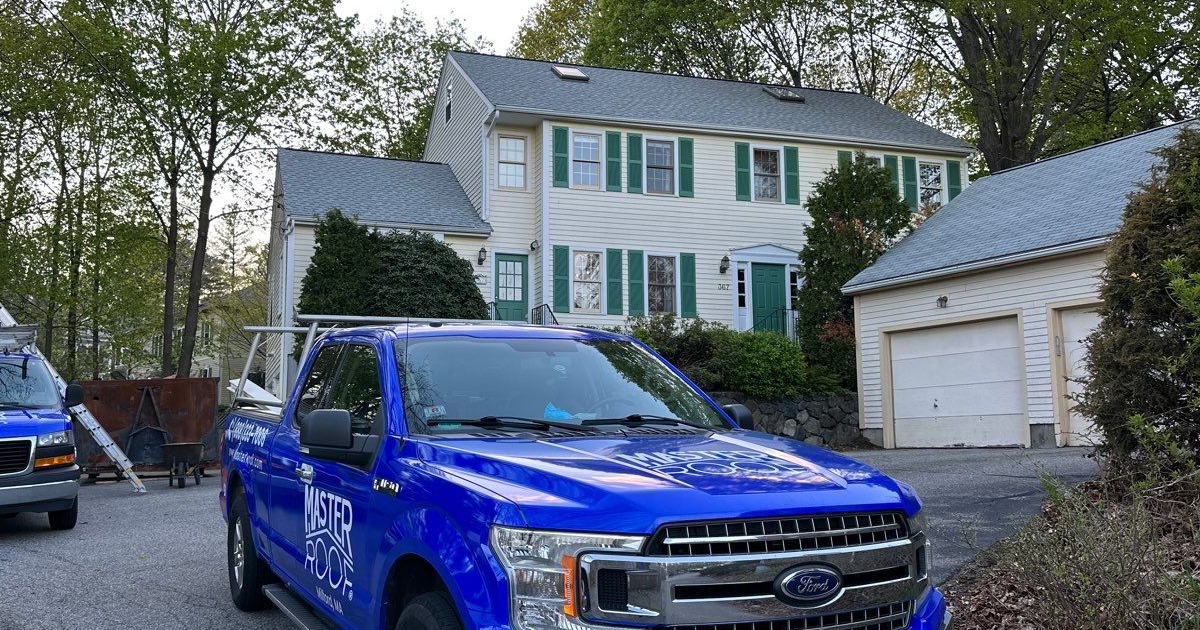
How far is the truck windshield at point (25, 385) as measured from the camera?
10.9 metres

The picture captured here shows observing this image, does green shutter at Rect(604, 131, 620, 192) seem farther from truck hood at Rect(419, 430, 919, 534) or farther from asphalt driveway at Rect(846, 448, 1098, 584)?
truck hood at Rect(419, 430, 919, 534)

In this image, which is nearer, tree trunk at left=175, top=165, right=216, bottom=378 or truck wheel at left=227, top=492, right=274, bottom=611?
truck wheel at left=227, top=492, right=274, bottom=611

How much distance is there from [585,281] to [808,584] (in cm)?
2080


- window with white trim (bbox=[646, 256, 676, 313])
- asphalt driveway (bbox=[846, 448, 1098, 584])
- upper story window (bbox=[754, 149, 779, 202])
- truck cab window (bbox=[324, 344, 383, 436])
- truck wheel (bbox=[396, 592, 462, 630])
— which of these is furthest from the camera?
upper story window (bbox=[754, 149, 779, 202])

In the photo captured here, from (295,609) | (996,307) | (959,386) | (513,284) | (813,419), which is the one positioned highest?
(513,284)

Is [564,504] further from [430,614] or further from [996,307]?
[996,307]

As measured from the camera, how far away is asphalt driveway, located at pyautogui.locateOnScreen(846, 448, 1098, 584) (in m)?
7.11

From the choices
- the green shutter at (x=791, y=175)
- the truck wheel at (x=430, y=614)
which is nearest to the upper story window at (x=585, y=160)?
the green shutter at (x=791, y=175)

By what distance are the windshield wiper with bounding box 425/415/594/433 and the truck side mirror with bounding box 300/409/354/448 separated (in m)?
0.33

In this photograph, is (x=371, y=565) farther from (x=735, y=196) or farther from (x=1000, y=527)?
(x=735, y=196)

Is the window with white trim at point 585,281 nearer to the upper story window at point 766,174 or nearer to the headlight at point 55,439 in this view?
the upper story window at point 766,174

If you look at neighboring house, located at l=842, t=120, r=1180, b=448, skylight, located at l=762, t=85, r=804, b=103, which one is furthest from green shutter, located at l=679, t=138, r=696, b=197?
neighboring house, located at l=842, t=120, r=1180, b=448

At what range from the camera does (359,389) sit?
15.9 ft

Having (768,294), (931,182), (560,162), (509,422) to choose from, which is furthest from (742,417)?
(931,182)
